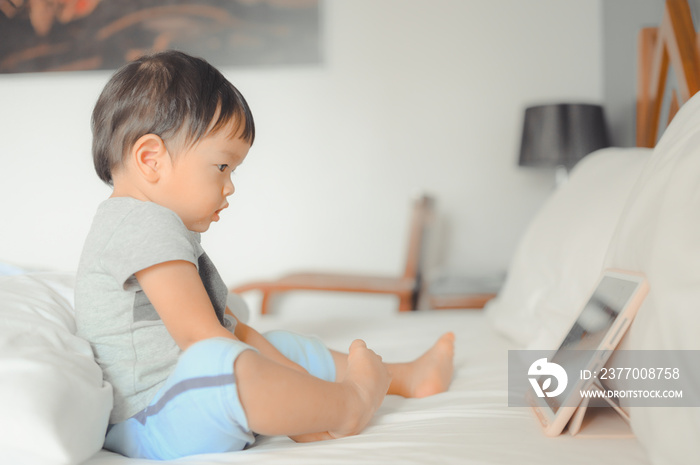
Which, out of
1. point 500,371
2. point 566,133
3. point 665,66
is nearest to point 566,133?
point 566,133

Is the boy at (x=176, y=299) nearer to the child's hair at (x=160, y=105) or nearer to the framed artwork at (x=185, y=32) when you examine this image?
the child's hair at (x=160, y=105)

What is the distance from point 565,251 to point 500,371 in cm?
25

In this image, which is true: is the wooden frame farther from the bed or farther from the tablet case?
the tablet case

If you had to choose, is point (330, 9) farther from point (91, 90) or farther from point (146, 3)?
point (91, 90)

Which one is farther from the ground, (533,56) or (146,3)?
(146,3)

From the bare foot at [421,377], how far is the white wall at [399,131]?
5.45ft

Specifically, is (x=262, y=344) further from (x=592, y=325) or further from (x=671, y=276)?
(x=671, y=276)

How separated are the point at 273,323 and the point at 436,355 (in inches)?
23.0

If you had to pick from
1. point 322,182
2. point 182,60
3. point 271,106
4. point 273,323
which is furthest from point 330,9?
point 182,60

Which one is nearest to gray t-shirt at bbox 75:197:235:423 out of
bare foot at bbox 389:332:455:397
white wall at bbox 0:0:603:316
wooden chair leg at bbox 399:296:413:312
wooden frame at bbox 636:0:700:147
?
bare foot at bbox 389:332:455:397

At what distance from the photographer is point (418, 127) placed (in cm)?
256

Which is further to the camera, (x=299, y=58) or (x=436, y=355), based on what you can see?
(x=299, y=58)

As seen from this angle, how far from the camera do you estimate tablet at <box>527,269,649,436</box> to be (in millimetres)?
634

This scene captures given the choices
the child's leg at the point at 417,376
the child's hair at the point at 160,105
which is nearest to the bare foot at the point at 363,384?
the child's leg at the point at 417,376
